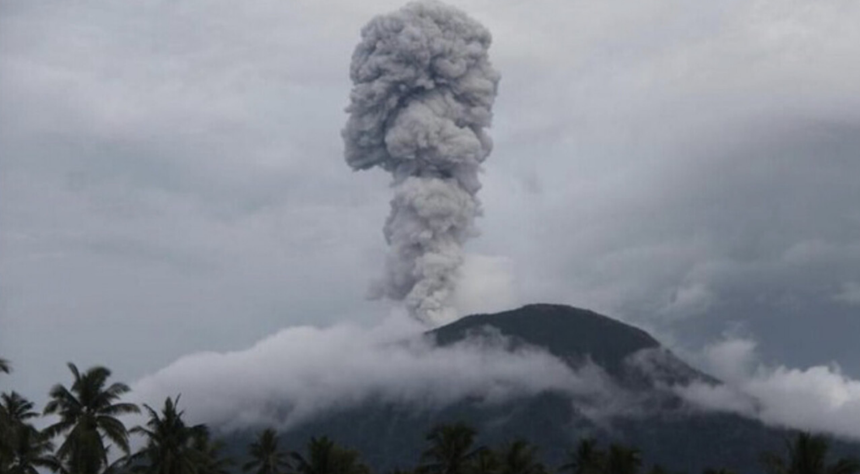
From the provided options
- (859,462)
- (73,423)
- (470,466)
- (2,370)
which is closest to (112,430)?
(73,423)

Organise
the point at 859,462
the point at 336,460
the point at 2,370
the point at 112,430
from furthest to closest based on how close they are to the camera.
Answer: the point at 859,462 < the point at 336,460 < the point at 112,430 < the point at 2,370

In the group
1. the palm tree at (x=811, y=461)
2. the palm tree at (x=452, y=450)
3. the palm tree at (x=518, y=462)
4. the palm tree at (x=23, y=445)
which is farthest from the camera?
the palm tree at (x=452, y=450)

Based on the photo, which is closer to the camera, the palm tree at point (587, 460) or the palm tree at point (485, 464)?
the palm tree at point (485, 464)

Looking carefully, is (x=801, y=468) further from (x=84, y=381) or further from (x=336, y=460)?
(x=84, y=381)

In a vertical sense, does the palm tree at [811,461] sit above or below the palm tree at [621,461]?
below

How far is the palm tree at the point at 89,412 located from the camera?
258 ft

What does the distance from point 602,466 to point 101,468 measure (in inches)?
1308

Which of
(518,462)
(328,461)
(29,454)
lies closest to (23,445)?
(29,454)

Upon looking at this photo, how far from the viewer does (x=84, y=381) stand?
3172 inches

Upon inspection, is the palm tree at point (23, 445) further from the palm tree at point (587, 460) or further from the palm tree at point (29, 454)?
the palm tree at point (587, 460)

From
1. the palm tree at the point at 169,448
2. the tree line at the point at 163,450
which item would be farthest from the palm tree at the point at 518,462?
the palm tree at the point at 169,448

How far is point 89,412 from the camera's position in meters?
80.6

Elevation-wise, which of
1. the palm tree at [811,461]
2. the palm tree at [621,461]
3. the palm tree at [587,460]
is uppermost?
the palm tree at [587,460]

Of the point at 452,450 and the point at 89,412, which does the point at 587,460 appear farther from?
the point at 89,412
